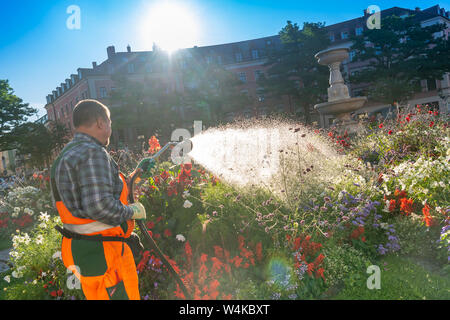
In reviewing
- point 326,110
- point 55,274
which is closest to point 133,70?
point 326,110

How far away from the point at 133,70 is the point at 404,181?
164ft

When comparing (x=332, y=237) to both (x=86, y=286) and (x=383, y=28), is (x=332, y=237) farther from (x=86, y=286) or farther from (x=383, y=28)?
(x=383, y=28)

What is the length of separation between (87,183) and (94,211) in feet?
0.63

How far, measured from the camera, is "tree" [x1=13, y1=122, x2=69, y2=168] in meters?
36.7

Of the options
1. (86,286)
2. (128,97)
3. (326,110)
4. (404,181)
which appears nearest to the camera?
(86,286)

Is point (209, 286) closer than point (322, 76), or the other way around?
point (209, 286)

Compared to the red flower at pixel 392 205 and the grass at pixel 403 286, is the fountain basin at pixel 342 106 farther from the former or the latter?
the grass at pixel 403 286

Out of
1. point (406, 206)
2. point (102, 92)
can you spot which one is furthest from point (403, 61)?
point (102, 92)

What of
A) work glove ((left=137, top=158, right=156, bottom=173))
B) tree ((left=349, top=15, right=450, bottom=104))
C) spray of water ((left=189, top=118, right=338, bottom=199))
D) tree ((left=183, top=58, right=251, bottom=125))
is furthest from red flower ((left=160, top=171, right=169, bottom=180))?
tree ((left=349, top=15, right=450, bottom=104))

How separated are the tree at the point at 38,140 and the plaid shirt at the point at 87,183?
40508 millimetres

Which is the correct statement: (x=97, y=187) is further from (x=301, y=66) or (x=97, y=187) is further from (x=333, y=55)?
(x=301, y=66)

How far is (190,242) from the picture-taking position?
143 inches

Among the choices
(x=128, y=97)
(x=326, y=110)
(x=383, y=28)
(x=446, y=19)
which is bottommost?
(x=326, y=110)
